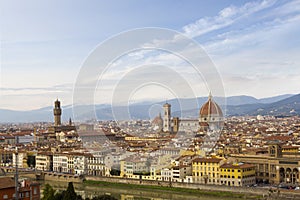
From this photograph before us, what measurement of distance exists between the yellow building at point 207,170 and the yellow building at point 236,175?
16 cm

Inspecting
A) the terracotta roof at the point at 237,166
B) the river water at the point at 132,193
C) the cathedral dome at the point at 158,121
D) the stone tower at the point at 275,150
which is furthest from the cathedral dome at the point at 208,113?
the terracotta roof at the point at 237,166

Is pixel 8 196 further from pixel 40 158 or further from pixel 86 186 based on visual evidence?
pixel 40 158

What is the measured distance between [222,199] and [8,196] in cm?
485

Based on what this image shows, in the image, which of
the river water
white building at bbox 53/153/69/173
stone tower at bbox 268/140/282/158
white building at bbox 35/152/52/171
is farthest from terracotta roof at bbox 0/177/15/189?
white building at bbox 35/152/52/171

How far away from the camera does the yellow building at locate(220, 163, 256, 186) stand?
10.7 meters

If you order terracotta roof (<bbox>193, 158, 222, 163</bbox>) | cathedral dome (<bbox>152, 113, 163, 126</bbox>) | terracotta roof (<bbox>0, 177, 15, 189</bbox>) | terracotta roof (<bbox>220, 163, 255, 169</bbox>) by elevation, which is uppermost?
cathedral dome (<bbox>152, 113, 163, 126</bbox>)

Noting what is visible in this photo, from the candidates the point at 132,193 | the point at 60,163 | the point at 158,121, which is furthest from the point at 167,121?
the point at 132,193

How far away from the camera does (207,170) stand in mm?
11305

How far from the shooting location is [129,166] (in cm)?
1290

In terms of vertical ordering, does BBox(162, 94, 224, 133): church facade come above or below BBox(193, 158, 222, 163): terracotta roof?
above

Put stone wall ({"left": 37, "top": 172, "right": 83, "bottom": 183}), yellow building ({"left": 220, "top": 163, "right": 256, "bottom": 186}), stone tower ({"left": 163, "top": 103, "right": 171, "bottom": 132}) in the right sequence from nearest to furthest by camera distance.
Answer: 1. yellow building ({"left": 220, "top": 163, "right": 256, "bottom": 186})
2. stone wall ({"left": 37, "top": 172, "right": 83, "bottom": 183})
3. stone tower ({"left": 163, "top": 103, "right": 171, "bottom": 132})

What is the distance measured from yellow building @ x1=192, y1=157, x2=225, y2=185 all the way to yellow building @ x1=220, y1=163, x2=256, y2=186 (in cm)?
16

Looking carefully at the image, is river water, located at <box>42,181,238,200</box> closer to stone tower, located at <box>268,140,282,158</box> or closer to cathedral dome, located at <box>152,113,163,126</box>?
stone tower, located at <box>268,140,282,158</box>

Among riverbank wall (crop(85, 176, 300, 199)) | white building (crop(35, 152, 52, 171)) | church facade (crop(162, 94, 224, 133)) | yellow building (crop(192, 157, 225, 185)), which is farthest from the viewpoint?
church facade (crop(162, 94, 224, 133))
